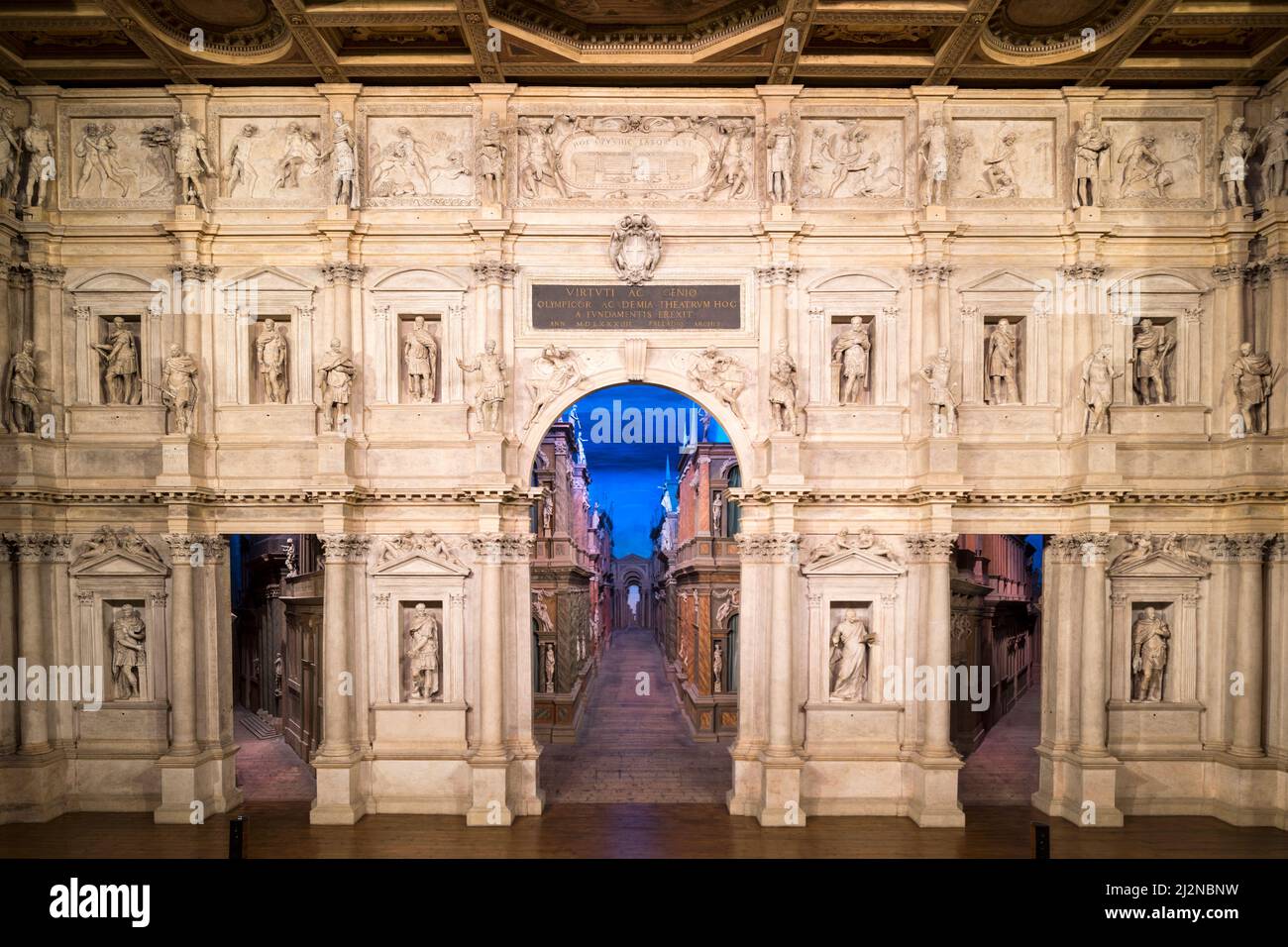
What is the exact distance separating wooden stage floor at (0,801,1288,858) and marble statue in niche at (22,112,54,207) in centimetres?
1084

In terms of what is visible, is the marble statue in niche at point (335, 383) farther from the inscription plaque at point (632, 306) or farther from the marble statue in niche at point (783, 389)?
the marble statue in niche at point (783, 389)

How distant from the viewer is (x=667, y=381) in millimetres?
13750

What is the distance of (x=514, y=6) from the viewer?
12367mm

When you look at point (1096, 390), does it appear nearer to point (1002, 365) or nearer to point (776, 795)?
point (1002, 365)

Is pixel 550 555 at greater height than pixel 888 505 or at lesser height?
lesser

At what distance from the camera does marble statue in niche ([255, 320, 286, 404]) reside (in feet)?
44.6

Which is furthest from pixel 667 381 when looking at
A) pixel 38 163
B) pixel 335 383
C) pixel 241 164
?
pixel 38 163

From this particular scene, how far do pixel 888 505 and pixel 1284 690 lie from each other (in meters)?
7.23

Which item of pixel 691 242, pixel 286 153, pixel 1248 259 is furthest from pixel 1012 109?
pixel 286 153

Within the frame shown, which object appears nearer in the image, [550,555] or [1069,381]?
[1069,381]

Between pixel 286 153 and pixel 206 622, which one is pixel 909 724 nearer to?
pixel 206 622

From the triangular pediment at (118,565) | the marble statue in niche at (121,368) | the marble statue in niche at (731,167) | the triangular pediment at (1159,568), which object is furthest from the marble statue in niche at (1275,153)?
the triangular pediment at (118,565)

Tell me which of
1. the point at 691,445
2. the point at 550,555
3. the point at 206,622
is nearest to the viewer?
the point at 206,622

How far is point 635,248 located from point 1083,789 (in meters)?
12.2
